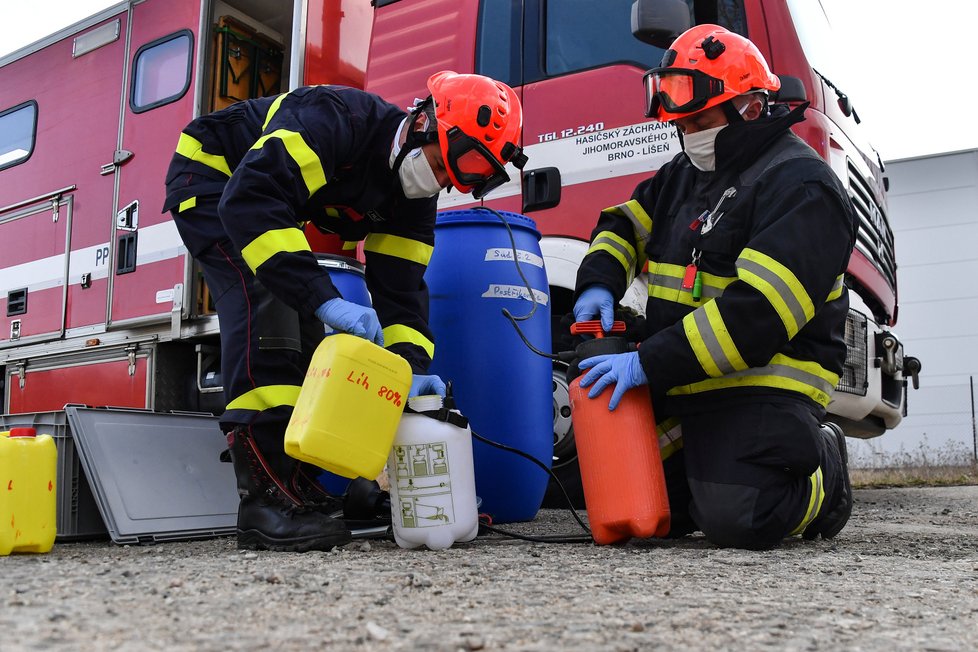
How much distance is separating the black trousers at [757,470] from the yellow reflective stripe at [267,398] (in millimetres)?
1241

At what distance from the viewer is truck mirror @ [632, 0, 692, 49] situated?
10.2 feet

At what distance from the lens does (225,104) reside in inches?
194

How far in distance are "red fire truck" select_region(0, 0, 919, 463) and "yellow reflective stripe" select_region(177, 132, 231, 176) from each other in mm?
1403

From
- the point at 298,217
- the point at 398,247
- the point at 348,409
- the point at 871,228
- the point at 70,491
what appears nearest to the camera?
the point at 348,409

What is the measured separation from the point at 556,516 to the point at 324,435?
1834 mm

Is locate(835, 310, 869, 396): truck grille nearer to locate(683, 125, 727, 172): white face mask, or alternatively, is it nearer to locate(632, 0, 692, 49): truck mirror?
locate(683, 125, 727, 172): white face mask

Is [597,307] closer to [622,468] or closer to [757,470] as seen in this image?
[622,468]

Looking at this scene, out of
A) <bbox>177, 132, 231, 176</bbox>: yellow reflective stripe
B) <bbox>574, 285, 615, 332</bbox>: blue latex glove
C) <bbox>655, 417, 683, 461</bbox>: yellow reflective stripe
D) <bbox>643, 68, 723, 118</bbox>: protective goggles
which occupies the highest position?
<bbox>643, 68, 723, 118</bbox>: protective goggles

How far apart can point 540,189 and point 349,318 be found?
159cm

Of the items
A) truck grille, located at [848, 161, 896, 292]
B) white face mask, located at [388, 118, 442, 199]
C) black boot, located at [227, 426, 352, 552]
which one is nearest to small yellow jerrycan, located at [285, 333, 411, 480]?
black boot, located at [227, 426, 352, 552]

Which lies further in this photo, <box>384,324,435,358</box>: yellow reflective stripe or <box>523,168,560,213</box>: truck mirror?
<box>523,168,560,213</box>: truck mirror

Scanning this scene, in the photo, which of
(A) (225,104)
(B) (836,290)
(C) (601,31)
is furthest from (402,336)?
(A) (225,104)

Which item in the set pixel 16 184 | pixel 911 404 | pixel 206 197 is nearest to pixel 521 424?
pixel 206 197

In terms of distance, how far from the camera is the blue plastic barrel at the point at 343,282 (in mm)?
3453
